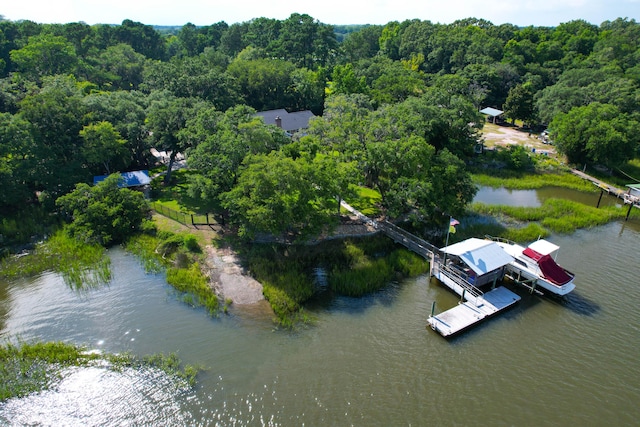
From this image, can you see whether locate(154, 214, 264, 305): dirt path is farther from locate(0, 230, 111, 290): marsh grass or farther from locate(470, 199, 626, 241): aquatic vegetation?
locate(470, 199, 626, 241): aquatic vegetation

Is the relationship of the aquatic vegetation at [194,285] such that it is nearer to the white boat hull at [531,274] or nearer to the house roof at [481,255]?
the house roof at [481,255]

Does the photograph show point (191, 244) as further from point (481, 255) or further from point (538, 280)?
point (538, 280)

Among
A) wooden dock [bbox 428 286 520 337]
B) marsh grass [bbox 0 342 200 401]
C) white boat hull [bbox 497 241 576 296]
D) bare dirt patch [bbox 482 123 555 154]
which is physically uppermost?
bare dirt patch [bbox 482 123 555 154]

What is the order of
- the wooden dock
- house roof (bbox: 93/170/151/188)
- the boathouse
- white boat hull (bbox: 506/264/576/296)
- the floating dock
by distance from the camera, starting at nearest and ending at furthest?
the wooden dock → the floating dock → white boat hull (bbox: 506/264/576/296) → the boathouse → house roof (bbox: 93/170/151/188)

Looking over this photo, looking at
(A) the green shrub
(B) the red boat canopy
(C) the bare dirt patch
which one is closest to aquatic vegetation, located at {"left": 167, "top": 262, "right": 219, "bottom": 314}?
(A) the green shrub

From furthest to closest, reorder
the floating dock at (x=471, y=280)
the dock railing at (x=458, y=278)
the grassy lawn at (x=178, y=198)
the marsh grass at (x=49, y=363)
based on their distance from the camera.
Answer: the grassy lawn at (x=178, y=198) → the dock railing at (x=458, y=278) → the floating dock at (x=471, y=280) → the marsh grass at (x=49, y=363)

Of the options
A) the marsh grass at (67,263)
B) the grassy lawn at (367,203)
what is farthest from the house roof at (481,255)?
the marsh grass at (67,263)
